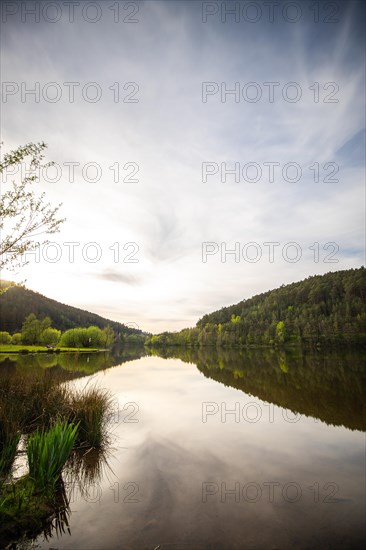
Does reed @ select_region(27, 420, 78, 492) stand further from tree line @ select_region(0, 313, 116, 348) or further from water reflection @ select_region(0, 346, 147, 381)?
tree line @ select_region(0, 313, 116, 348)

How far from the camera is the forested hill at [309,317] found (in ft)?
420

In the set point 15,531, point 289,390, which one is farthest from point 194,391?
point 15,531

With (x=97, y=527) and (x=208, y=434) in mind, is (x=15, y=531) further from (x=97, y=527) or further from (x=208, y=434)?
(x=208, y=434)

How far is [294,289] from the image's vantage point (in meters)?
188

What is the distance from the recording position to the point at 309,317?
147 metres

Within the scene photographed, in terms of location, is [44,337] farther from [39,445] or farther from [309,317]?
[309,317]

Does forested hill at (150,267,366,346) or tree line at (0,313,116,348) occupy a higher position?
forested hill at (150,267,366,346)

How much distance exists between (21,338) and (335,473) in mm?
125698

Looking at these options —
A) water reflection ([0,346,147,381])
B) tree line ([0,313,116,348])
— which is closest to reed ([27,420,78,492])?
water reflection ([0,346,147,381])

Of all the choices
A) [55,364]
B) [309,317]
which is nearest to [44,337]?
[55,364]

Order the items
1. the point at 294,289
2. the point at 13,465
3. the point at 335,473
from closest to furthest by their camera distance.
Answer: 1. the point at 13,465
2. the point at 335,473
3. the point at 294,289

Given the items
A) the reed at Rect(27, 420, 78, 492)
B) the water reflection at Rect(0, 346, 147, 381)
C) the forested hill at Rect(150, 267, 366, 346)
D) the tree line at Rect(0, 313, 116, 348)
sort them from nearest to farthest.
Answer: the reed at Rect(27, 420, 78, 492) → the water reflection at Rect(0, 346, 147, 381) → the tree line at Rect(0, 313, 116, 348) → the forested hill at Rect(150, 267, 366, 346)

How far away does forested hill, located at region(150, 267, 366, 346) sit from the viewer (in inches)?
5039

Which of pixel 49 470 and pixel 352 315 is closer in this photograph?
pixel 49 470
